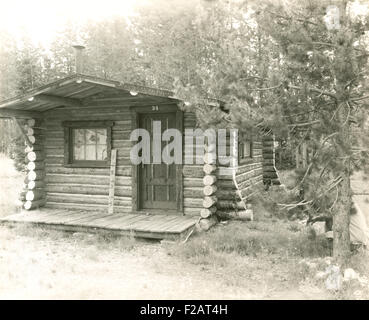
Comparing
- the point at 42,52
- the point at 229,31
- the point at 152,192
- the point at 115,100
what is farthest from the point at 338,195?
the point at 42,52

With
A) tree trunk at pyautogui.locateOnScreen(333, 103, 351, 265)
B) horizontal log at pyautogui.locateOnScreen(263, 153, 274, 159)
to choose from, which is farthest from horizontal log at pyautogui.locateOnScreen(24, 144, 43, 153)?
horizontal log at pyautogui.locateOnScreen(263, 153, 274, 159)

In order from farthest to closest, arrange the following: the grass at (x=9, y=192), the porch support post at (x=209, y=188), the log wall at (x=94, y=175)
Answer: the grass at (x=9, y=192), the log wall at (x=94, y=175), the porch support post at (x=209, y=188)

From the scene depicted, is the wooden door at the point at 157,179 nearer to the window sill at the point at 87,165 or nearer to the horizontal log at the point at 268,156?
the window sill at the point at 87,165

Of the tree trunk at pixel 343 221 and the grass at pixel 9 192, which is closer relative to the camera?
the tree trunk at pixel 343 221

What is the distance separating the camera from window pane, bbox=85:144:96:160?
1008 centimetres

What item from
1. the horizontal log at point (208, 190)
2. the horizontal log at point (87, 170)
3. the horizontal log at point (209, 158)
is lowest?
the horizontal log at point (208, 190)

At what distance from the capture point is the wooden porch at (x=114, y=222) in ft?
25.1

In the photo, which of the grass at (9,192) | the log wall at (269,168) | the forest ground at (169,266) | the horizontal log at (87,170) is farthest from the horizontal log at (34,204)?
the log wall at (269,168)

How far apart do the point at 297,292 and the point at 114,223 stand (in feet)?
14.4

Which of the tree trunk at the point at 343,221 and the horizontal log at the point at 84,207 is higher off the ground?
the tree trunk at the point at 343,221

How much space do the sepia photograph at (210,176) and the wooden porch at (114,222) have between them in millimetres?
40

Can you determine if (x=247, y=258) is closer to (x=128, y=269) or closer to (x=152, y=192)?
(x=128, y=269)

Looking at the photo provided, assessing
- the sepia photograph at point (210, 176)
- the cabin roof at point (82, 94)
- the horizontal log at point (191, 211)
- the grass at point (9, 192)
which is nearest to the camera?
the sepia photograph at point (210, 176)

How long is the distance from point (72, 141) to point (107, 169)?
135cm
